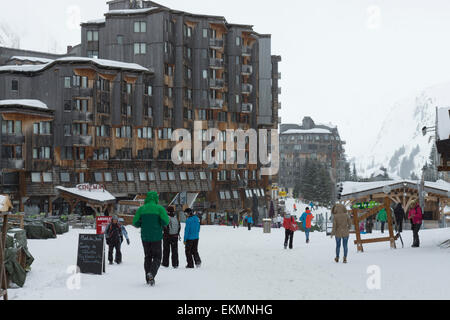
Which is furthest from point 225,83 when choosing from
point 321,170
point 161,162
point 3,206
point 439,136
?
point 3,206

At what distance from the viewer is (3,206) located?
1142 centimetres

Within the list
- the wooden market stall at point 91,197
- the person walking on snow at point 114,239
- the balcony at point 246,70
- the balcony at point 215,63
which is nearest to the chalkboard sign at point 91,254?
the person walking on snow at point 114,239

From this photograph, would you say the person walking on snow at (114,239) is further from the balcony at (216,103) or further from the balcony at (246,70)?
the balcony at (246,70)

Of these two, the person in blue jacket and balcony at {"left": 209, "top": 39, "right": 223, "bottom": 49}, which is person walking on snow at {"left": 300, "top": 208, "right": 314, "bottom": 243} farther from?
balcony at {"left": 209, "top": 39, "right": 223, "bottom": 49}

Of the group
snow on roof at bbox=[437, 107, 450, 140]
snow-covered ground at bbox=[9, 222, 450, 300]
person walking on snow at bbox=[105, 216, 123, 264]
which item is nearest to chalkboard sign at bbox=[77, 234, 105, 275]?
snow-covered ground at bbox=[9, 222, 450, 300]

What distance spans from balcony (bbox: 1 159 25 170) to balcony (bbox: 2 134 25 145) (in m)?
1.61

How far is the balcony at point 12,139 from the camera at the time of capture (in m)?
51.7

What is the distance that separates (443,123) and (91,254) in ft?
35.9

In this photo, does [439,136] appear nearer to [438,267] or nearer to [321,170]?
[438,267]

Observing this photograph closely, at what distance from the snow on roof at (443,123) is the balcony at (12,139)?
42.4 meters

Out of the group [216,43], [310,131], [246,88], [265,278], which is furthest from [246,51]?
[310,131]

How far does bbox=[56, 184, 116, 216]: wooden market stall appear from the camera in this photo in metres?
47.8

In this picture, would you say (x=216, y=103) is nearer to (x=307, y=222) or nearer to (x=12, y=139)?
(x=12, y=139)

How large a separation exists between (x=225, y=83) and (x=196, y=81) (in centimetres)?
556
